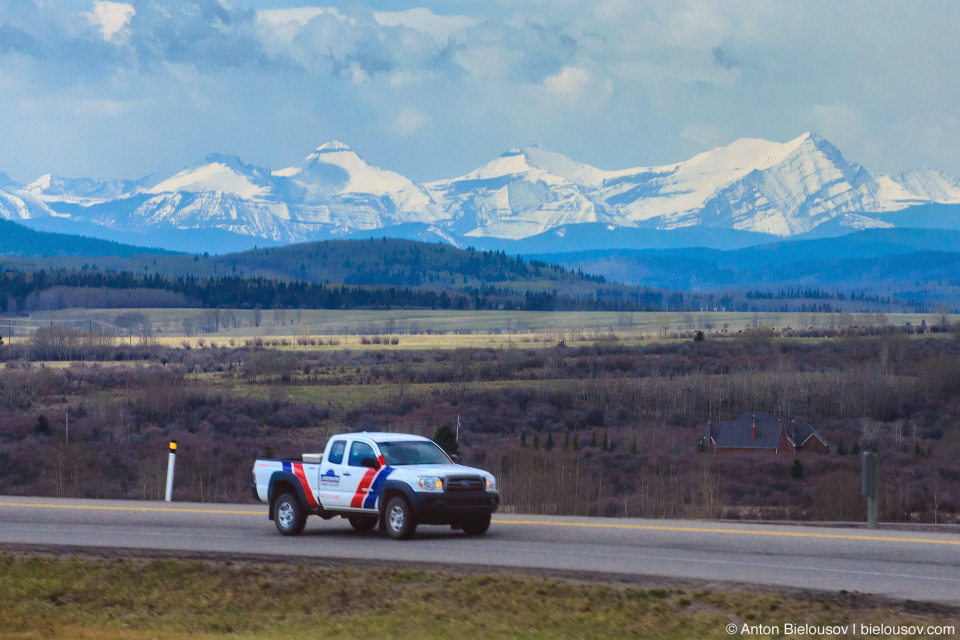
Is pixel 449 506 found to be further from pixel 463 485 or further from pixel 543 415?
pixel 543 415

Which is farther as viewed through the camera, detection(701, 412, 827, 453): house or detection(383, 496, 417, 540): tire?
detection(701, 412, 827, 453): house

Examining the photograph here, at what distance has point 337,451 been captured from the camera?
21.1 metres

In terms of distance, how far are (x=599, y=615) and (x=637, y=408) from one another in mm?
79447

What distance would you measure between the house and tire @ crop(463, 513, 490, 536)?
58658 millimetres

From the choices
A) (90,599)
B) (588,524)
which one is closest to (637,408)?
(588,524)

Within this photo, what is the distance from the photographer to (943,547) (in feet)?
63.0

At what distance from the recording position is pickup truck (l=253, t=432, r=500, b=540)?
20031 mm

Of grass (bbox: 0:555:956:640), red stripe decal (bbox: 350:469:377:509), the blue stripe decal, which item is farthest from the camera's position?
red stripe decal (bbox: 350:469:377:509)

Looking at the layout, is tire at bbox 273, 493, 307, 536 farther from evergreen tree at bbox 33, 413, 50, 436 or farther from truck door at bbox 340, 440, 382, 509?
evergreen tree at bbox 33, 413, 50, 436

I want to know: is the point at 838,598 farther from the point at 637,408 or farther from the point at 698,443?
the point at 637,408

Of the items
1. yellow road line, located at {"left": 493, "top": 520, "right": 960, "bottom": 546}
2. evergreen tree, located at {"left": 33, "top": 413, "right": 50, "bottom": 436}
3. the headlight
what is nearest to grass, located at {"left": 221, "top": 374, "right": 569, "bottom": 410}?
evergreen tree, located at {"left": 33, "top": 413, "right": 50, "bottom": 436}

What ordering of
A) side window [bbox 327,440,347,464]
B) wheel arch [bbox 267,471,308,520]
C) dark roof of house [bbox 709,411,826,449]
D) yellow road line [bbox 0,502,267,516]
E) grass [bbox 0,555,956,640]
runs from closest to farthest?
grass [bbox 0,555,956,640] → side window [bbox 327,440,347,464] → wheel arch [bbox 267,471,308,520] → yellow road line [bbox 0,502,267,516] → dark roof of house [bbox 709,411,826,449]

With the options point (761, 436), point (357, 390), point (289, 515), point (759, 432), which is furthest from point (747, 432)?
point (289, 515)

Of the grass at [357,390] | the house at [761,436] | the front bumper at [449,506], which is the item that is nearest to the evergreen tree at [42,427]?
the grass at [357,390]
